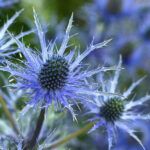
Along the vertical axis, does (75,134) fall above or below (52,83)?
below

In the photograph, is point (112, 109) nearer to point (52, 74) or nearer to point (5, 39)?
point (52, 74)

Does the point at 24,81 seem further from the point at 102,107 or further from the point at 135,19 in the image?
the point at 135,19

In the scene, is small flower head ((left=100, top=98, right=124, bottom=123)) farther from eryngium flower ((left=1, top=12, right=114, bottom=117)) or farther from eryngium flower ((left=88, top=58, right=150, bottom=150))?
eryngium flower ((left=1, top=12, right=114, bottom=117))

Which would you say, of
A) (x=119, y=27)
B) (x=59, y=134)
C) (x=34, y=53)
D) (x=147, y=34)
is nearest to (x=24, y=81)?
(x=34, y=53)

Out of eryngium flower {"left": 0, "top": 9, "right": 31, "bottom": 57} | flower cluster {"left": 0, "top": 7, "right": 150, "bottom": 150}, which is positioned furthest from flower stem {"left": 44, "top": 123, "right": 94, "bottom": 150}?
eryngium flower {"left": 0, "top": 9, "right": 31, "bottom": 57}

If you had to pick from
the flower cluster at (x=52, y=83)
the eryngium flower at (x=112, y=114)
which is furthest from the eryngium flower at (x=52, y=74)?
the eryngium flower at (x=112, y=114)

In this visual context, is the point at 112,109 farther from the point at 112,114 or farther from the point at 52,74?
the point at 52,74

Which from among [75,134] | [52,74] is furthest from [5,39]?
[75,134]

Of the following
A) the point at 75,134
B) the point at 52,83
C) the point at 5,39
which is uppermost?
the point at 5,39

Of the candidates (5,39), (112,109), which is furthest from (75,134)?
(5,39)
